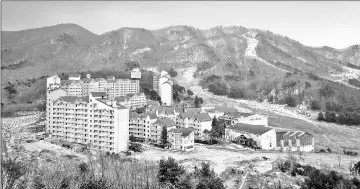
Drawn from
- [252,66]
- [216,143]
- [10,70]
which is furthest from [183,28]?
[216,143]

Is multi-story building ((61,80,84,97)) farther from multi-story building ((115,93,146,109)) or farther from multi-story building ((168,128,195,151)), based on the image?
multi-story building ((168,128,195,151))

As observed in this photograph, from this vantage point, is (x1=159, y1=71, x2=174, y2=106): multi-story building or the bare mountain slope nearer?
(x1=159, y1=71, x2=174, y2=106): multi-story building

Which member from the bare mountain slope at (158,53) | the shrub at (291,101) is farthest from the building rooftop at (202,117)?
the bare mountain slope at (158,53)

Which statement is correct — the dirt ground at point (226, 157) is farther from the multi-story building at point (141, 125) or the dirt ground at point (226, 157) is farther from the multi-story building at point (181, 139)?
the multi-story building at point (141, 125)

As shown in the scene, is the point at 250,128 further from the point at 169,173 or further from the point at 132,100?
the point at 132,100

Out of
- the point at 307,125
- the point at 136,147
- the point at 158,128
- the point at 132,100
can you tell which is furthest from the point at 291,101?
the point at 136,147

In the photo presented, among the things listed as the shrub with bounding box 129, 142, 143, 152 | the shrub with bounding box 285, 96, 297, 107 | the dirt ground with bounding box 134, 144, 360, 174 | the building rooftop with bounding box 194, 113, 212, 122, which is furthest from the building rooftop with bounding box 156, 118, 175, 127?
the shrub with bounding box 285, 96, 297, 107
